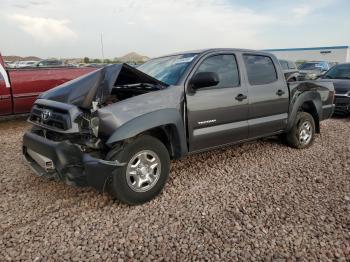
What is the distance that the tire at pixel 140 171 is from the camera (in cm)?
356

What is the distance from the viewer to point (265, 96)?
523 cm

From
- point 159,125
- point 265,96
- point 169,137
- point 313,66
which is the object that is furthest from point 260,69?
point 313,66

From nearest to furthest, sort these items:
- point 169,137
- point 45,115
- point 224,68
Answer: point 45,115 < point 169,137 < point 224,68

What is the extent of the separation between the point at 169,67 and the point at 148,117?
47.3 inches

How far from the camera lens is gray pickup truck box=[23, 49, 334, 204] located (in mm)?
3512

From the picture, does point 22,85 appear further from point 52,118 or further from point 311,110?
point 311,110

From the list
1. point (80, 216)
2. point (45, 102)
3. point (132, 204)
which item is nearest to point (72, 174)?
point (80, 216)

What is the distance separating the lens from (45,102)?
4.00 m

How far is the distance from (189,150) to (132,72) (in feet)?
4.00

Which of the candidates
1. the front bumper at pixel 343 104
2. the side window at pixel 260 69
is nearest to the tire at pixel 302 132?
the side window at pixel 260 69

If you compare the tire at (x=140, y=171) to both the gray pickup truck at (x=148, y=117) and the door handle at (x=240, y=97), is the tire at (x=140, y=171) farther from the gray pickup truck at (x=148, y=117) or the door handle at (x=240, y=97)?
the door handle at (x=240, y=97)

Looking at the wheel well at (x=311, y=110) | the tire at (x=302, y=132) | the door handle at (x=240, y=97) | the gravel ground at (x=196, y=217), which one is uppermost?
the door handle at (x=240, y=97)

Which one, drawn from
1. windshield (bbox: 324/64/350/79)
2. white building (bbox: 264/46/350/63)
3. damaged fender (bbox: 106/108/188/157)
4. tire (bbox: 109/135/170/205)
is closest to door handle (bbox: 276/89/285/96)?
damaged fender (bbox: 106/108/188/157)

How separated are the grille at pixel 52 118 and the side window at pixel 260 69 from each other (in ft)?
9.20
